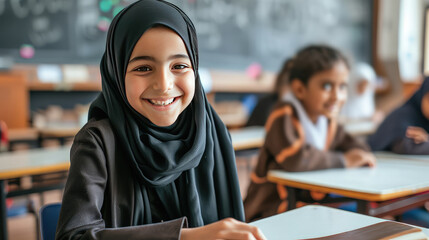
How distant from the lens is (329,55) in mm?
1667

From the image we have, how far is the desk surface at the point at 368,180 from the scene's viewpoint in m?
1.25

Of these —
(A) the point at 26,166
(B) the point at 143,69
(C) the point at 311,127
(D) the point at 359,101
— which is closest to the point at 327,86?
(C) the point at 311,127

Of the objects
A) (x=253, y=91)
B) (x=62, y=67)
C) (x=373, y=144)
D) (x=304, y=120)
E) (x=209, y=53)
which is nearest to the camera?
(x=304, y=120)

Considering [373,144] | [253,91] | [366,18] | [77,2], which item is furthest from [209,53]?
[366,18]

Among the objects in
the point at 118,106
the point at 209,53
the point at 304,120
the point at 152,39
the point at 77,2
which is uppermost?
the point at 77,2

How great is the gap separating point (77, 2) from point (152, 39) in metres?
3.39

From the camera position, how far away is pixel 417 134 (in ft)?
6.70

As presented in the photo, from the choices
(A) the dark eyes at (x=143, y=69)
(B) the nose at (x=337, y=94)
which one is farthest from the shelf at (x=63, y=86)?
(A) the dark eyes at (x=143, y=69)

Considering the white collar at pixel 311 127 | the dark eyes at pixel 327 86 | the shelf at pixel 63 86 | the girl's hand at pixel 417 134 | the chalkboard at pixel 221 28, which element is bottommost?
the girl's hand at pixel 417 134

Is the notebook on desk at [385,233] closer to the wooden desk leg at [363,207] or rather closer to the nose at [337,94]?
the wooden desk leg at [363,207]

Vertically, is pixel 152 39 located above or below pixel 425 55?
below

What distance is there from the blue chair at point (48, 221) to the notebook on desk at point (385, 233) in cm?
64

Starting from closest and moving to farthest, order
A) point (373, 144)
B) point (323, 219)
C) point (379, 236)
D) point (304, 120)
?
point (379, 236) → point (323, 219) → point (304, 120) → point (373, 144)

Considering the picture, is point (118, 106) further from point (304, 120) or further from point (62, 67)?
point (62, 67)
